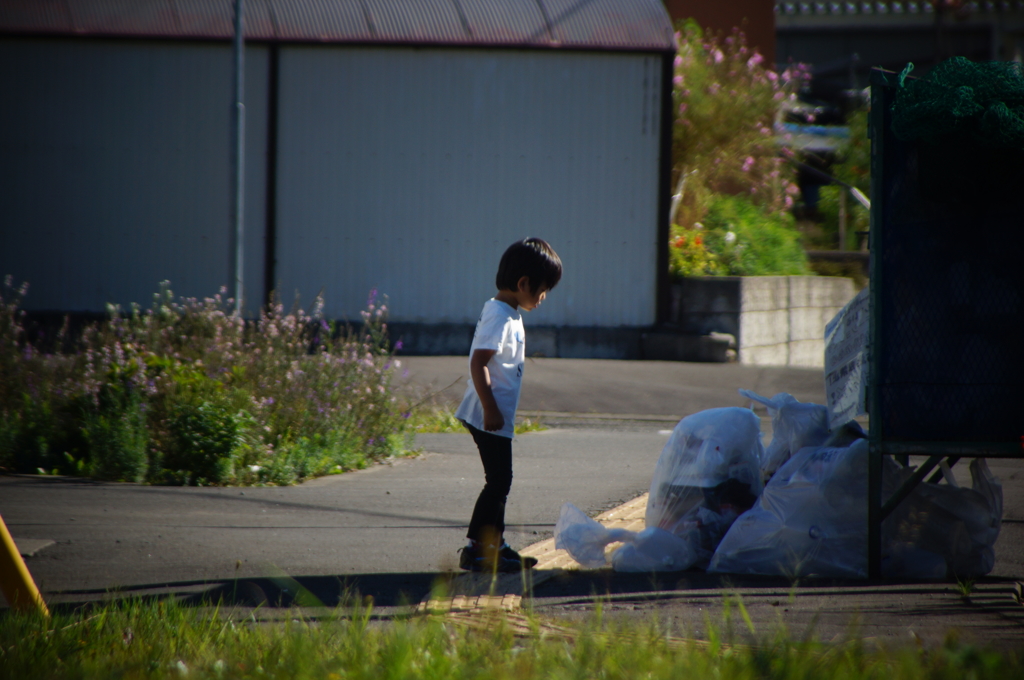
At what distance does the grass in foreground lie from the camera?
2848 mm

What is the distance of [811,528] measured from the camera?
432 centimetres

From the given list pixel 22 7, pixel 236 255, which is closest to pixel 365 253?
pixel 236 255

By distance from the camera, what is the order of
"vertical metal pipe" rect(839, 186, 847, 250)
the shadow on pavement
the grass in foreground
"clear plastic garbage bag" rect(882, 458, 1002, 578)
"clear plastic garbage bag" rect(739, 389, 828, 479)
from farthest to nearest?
"vertical metal pipe" rect(839, 186, 847, 250)
"clear plastic garbage bag" rect(739, 389, 828, 479)
"clear plastic garbage bag" rect(882, 458, 1002, 578)
the shadow on pavement
the grass in foreground

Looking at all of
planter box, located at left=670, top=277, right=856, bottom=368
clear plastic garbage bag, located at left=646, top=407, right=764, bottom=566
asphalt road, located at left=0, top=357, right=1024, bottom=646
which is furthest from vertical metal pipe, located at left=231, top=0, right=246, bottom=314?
clear plastic garbage bag, located at left=646, top=407, right=764, bottom=566

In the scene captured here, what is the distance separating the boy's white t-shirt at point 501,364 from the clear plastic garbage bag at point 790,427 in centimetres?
107

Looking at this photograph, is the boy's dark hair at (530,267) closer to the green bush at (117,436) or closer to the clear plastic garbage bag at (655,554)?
the clear plastic garbage bag at (655,554)

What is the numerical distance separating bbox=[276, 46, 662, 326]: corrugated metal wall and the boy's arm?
35.4 feet

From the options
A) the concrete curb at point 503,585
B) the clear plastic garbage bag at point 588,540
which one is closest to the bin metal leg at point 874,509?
the clear plastic garbage bag at point 588,540

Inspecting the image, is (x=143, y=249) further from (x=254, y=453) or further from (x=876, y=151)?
(x=876, y=151)

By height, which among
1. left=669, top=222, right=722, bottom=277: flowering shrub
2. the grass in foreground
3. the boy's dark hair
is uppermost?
left=669, top=222, right=722, bottom=277: flowering shrub

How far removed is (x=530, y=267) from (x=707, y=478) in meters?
1.23

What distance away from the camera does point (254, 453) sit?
689cm

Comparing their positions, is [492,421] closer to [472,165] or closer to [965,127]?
[965,127]

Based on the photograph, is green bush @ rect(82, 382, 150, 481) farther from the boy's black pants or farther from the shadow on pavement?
the boy's black pants
